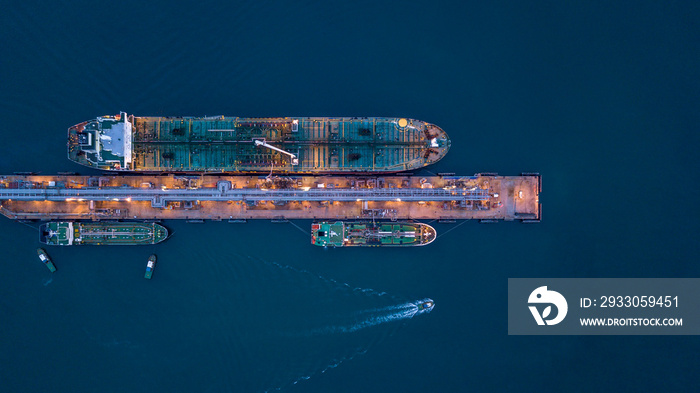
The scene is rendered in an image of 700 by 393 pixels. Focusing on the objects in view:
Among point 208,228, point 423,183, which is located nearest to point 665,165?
point 423,183

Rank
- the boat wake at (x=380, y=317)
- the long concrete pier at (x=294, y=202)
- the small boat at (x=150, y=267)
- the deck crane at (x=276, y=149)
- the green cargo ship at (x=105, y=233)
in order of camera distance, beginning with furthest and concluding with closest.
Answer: the long concrete pier at (x=294, y=202) < the green cargo ship at (x=105, y=233) < the small boat at (x=150, y=267) < the boat wake at (x=380, y=317) < the deck crane at (x=276, y=149)

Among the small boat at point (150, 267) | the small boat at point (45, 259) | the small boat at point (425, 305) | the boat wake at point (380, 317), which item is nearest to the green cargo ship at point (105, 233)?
the small boat at point (45, 259)

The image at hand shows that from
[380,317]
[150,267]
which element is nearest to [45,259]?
[150,267]

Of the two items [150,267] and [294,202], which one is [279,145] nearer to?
[294,202]

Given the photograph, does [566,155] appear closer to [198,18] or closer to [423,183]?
[423,183]

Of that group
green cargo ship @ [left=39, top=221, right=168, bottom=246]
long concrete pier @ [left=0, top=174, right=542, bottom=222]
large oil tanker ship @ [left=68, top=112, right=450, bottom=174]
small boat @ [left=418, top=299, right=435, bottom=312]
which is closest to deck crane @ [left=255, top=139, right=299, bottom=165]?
large oil tanker ship @ [left=68, top=112, right=450, bottom=174]

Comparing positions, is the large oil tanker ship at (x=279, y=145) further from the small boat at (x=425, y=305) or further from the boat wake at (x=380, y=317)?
the boat wake at (x=380, y=317)

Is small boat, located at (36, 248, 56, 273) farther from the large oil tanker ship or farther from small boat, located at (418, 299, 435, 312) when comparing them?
small boat, located at (418, 299, 435, 312)
